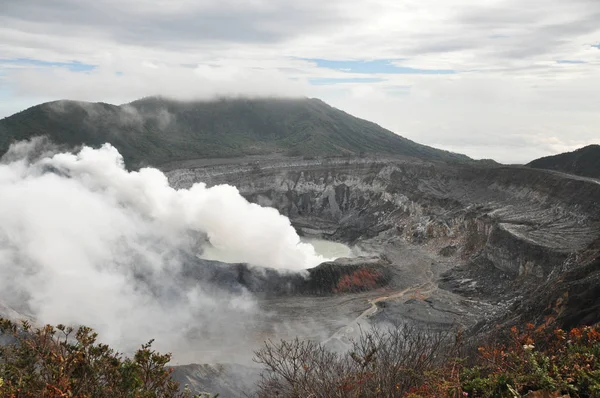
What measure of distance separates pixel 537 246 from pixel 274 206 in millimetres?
47895

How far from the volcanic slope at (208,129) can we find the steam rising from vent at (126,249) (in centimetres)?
3770

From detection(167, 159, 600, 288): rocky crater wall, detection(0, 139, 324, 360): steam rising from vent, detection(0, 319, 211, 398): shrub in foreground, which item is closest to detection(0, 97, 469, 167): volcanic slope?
→ detection(167, 159, 600, 288): rocky crater wall

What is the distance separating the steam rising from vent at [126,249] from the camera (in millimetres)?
34438

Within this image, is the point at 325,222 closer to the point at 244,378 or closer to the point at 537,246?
the point at 537,246

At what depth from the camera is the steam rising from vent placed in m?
34.4

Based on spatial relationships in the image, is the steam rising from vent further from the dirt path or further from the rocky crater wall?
the rocky crater wall

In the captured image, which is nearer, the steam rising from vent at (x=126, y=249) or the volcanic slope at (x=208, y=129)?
the steam rising from vent at (x=126, y=249)

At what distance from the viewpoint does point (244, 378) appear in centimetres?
2848

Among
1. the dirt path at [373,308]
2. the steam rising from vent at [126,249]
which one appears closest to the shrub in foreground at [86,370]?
the steam rising from vent at [126,249]

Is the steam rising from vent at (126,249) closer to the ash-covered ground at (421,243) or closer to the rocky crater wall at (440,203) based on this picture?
the ash-covered ground at (421,243)

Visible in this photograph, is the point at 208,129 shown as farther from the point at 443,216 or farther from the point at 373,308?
the point at 373,308

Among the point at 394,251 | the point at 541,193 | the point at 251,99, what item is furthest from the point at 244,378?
the point at 251,99

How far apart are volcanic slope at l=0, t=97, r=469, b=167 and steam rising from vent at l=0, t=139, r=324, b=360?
37.7 meters

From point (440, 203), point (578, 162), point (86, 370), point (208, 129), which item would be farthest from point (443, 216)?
point (208, 129)
